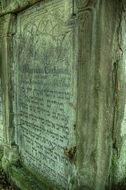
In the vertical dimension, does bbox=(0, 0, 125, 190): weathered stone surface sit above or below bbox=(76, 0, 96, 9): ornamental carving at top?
below

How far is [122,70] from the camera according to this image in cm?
221

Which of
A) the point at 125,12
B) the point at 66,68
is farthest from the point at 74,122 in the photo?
the point at 125,12

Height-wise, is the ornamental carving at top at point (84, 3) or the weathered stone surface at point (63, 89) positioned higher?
the ornamental carving at top at point (84, 3)

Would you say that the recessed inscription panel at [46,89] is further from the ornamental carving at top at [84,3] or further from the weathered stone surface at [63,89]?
the ornamental carving at top at [84,3]

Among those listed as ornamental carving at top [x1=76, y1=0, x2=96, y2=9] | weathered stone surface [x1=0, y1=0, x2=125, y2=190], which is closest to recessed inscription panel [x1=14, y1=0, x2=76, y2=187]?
weathered stone surface [x1=0, y1=0, x2=125, y2=190]

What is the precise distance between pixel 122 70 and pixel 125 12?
1.55 feet

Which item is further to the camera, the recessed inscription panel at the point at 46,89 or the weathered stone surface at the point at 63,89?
the recessed inscription panel at the point at 46,89

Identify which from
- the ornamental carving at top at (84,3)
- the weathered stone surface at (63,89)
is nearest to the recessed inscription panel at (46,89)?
the weathered stone surface at (63,89)

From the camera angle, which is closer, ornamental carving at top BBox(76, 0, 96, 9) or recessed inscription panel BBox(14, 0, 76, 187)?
ornamental carving at top BBox(76, 0, 96, 9)

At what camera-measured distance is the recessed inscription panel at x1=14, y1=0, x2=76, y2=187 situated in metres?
2.61

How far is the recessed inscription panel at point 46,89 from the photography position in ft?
8.57

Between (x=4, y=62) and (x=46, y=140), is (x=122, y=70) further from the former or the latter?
(x=4, y=62)

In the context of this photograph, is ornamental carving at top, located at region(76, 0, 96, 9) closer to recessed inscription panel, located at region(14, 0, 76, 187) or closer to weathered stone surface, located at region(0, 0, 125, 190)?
weathered stone surface, located at region(0, 0, 125, 190)

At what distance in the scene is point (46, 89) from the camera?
2984 millimetres
